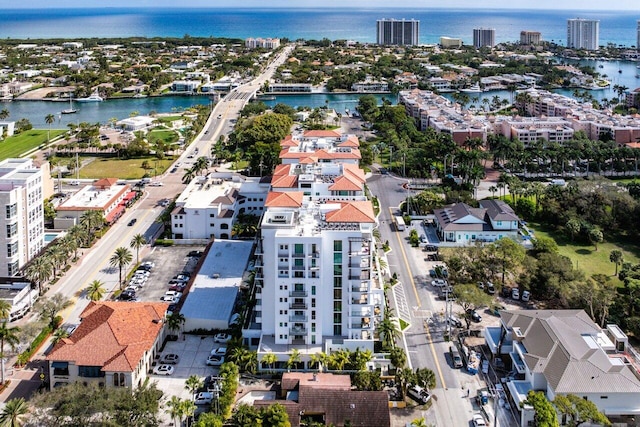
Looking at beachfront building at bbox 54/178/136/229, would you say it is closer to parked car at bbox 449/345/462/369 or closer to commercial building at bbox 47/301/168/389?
commercial building at bbox 47/301/168/389

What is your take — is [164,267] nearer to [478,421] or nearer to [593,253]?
[478,421]

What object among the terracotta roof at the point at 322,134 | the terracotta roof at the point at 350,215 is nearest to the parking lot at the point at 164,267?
the terracotta roof at the point at 350,215

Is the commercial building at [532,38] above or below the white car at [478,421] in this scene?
above

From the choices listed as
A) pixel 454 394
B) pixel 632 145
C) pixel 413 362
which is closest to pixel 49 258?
pixel 413 362

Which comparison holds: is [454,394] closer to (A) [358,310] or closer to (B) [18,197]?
(A) [358,310]

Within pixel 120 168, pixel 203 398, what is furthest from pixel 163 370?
pixel 120 168

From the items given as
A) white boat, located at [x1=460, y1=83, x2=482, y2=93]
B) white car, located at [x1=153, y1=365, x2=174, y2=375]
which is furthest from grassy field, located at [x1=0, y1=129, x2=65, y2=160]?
white boat, located at [x1=460, y1=83, x2=482, y2=93]

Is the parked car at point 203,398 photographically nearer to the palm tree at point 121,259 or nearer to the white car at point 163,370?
the white car at point 163,370
